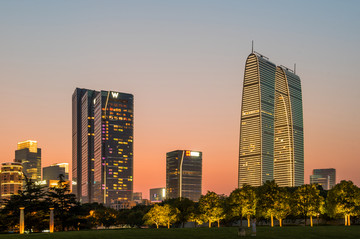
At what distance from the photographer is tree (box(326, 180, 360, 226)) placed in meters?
96.8

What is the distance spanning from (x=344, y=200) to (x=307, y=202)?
329 inches

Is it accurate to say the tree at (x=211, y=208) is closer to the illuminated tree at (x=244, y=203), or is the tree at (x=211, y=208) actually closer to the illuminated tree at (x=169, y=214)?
the illuminated tree at (x=244, y=203)

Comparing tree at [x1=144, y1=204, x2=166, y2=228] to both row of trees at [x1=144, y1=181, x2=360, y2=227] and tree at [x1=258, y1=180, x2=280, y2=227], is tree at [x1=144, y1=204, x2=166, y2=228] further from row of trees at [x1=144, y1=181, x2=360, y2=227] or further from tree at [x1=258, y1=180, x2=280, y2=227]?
tree at [x1=258, y1=180, x2=280, y2=227]

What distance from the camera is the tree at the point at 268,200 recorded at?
9989cm

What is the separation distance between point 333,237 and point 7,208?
232ft

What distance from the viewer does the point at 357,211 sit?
96312mm

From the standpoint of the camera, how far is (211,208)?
112812 millimetres

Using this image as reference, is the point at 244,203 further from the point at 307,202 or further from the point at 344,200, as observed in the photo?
the point at 344,200

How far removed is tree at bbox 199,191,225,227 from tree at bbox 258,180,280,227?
12.4 m

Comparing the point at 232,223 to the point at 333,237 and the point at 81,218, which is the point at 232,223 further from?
the point at 333,237

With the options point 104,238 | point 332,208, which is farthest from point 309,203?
point 104,238

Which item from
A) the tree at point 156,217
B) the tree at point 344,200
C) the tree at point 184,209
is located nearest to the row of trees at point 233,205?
the tree at point 344,200

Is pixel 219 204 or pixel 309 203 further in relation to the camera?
pixel 219 204

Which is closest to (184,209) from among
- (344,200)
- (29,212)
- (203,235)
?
(344,200)
